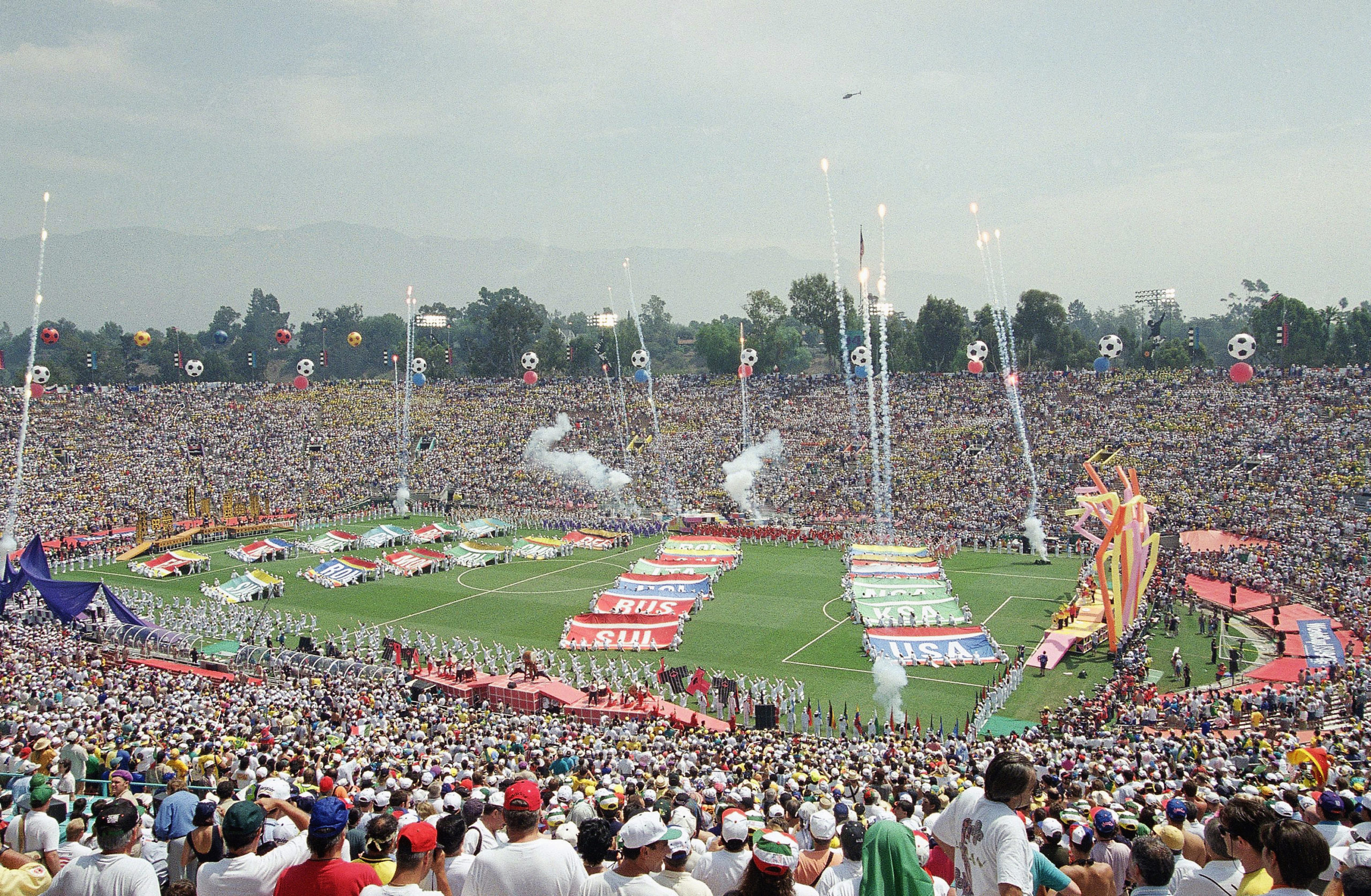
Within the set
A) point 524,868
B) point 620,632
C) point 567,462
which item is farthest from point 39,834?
point 567,462

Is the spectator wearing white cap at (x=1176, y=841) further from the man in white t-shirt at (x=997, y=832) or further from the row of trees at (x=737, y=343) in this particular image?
the row of trees at (x=737, y=343)

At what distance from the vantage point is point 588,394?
278ft

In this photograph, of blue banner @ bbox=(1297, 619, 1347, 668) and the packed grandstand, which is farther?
blue banner @ bbox=(1297, 619, 1347, 668)

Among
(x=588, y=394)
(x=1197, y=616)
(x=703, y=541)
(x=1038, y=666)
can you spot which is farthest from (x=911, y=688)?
(x=588, y=394)

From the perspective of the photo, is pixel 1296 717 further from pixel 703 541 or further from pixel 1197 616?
pixel 703 541

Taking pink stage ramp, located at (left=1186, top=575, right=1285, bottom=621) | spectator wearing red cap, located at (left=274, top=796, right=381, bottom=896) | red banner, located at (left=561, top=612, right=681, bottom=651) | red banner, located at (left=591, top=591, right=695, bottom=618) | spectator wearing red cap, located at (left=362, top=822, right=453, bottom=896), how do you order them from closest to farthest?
spectator wearing red cap, located at (left=274, top=796, right=381, bottom=896) → spectator wearing red cap, located at (left=362, top=822, right=453, bottom=896) → red banner, located at (left=561, top=612, right=681, bottom=651) → pink stage ramp, located at (left=1186, top=575, right=1285, bottom=621) → red banner, located at (left=591, top=591, right=695, bottom=618)

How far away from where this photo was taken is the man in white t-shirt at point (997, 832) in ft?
17.9

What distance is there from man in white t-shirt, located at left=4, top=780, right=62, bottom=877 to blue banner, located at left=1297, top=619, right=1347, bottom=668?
1151 inches

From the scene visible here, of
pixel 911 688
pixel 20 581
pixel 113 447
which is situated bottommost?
pixel 911 688

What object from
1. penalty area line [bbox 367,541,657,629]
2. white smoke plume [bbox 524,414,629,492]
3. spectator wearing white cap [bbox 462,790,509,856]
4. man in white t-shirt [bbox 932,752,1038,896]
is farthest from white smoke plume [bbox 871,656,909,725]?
white smoke plume [bbox 524,414,629,492]

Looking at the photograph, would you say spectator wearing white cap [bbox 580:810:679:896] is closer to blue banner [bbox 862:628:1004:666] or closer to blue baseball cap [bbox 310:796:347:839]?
blue baseball cap [bbox 310:796:347:839]

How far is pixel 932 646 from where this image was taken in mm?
30891

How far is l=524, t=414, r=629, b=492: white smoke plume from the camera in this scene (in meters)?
66.9

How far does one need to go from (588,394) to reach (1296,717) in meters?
68.2
